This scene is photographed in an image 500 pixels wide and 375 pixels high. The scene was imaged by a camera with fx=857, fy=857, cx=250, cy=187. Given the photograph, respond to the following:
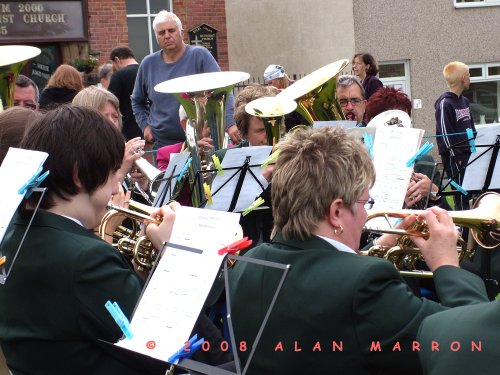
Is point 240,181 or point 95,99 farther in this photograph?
point 95,99

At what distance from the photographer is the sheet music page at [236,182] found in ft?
Answer: 14.2

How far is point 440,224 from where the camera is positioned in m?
2.67

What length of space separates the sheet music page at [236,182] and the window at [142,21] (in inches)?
405

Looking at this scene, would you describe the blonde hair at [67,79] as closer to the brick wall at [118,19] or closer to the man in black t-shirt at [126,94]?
the man in black t-shirt at [126,94]

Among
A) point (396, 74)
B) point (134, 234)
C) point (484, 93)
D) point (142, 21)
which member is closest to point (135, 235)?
point (134, 234)

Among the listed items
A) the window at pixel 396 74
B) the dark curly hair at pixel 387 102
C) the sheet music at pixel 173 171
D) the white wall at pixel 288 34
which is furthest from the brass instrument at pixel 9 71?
the window at pixel 396 74

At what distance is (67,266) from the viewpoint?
8.19 feet

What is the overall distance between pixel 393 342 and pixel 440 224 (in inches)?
18.7

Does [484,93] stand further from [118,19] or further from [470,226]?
[470,226]

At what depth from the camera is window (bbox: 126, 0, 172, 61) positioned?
1427 centimetres

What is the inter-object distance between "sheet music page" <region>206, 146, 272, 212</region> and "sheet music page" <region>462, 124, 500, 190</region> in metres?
1.11

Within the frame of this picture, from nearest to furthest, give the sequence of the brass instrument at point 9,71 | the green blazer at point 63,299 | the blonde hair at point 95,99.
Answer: the green blazer at point 63,299, the blonde hair at point 95,99, the brass instrument at point 9,71

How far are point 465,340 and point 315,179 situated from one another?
847 millimetres

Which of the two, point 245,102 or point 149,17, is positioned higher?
point 149,17
